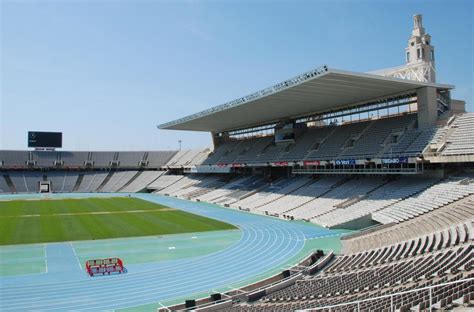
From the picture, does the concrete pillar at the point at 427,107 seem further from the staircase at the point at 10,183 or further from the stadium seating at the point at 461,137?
the staircase at the point at 10,183

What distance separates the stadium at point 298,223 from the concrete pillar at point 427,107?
87 millimetres

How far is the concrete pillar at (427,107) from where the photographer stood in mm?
33594

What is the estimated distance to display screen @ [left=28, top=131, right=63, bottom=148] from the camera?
81.3m

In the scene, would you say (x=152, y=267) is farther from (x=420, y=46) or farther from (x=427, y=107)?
(x=420, y=46)

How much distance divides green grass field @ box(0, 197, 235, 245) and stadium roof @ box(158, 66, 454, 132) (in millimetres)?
12377

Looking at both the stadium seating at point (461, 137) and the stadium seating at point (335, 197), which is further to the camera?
the stadium seating at point (335, 197)

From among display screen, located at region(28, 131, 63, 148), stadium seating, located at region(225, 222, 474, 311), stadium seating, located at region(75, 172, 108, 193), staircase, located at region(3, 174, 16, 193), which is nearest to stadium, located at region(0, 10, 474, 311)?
stadium seating, located at region(225, 222, 474, 311)

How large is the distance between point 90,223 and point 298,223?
17.7 m

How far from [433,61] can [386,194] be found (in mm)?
37662

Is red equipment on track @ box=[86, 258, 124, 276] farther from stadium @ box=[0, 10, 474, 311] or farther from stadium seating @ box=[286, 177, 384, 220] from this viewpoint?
stadium seating @ box=[286, 177, 384, 220]

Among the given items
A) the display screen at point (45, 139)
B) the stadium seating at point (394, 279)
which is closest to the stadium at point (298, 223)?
the stadium seating at point (394, 279)

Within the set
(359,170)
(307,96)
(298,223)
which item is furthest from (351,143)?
(298,223)

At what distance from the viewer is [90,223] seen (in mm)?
35531

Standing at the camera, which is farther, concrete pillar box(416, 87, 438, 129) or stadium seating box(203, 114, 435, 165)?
stadium seating box(203, 114, 435, 165)
